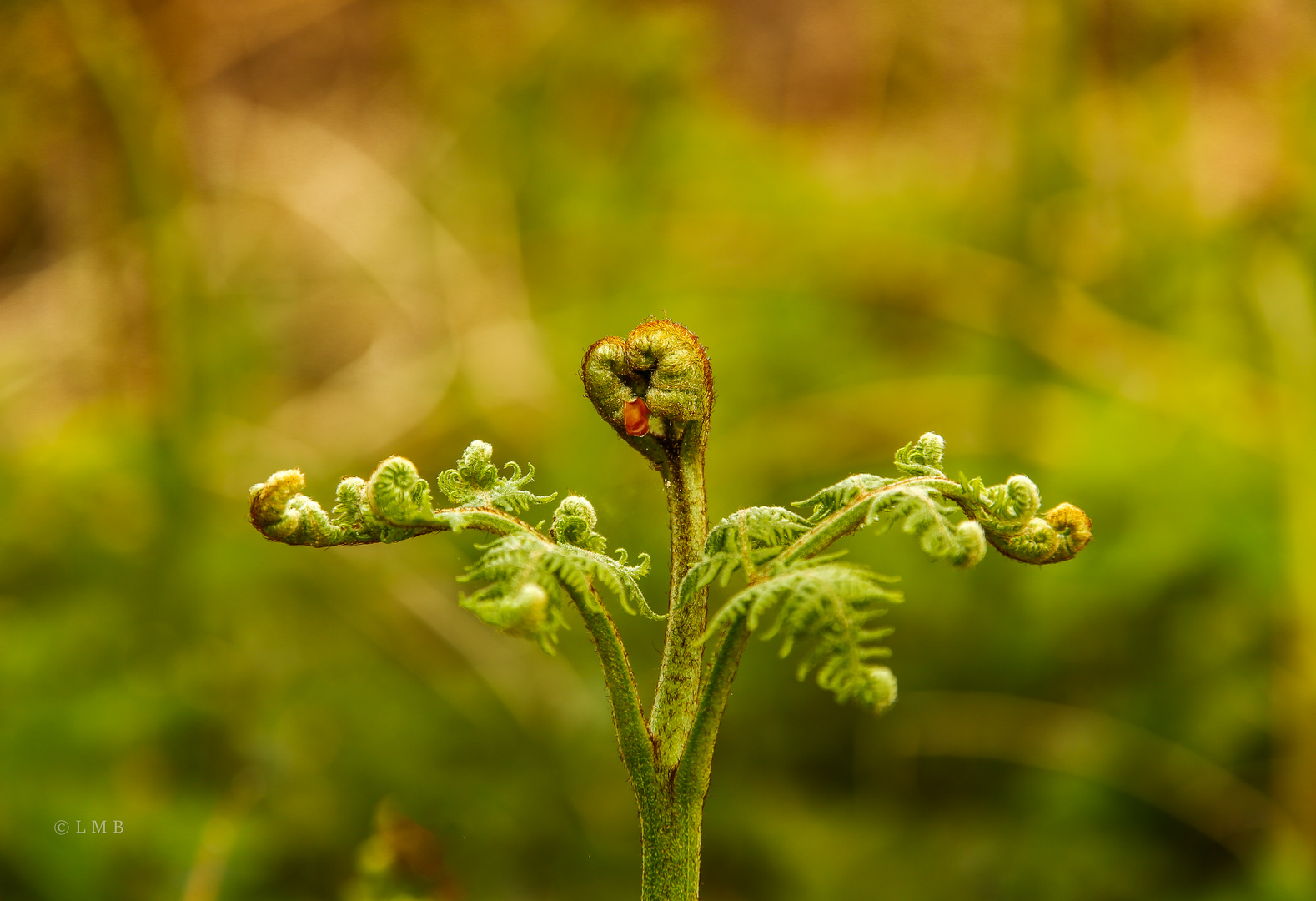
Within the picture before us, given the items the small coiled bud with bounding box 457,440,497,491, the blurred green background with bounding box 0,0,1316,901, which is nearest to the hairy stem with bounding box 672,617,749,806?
the small coiled bud with bounding box 457,440,497,491

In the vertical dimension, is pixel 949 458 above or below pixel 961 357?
below

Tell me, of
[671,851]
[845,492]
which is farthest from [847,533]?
[671,851]

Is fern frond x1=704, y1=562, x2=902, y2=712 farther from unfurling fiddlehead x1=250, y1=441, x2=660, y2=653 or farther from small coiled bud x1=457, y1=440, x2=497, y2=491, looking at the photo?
small coiled bud x1=457, y1=440, x2=497, y2=491

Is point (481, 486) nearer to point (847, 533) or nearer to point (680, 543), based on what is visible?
point (680, 543)

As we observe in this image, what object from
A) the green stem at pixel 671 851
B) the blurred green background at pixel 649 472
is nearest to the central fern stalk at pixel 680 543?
the green stem at pixel 671 851

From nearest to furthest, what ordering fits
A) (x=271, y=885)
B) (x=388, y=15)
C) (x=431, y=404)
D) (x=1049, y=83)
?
(x=271, y=885) → (x=1049, y=83) → (x=431, y=404) → (x=388, y=15)

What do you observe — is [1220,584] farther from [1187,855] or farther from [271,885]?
[271,885]

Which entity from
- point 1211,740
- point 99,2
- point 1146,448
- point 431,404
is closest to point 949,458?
point 1146,448
